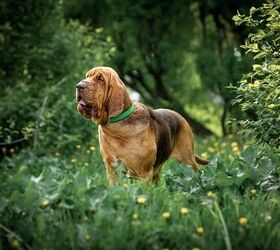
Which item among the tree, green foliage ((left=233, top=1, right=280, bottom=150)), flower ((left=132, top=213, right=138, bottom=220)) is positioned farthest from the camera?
the tree

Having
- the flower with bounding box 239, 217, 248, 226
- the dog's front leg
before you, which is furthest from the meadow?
the dog's front leg

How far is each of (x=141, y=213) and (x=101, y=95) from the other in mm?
1582

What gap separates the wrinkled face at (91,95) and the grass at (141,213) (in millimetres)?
677

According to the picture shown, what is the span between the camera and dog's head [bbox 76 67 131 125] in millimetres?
6023

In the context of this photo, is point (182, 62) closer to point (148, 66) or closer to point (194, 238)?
point (148, 66)

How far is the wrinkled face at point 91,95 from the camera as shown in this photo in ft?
19.7

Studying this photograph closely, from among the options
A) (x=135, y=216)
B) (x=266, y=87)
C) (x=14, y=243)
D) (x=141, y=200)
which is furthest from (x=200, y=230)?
(x=266, y=87)

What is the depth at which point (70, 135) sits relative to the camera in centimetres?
1019

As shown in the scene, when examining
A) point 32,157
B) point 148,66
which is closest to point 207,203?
point 32,157

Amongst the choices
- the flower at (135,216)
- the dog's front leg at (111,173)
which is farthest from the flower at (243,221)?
the dog's front leg at (111,173)

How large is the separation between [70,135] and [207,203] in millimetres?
5265

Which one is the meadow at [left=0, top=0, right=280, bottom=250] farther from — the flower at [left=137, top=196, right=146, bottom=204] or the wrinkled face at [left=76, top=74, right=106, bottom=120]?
the wrinkled face at [left=76, top=74, right=106, bottom=120]

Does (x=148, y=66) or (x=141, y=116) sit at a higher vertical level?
(x=141, y=116)

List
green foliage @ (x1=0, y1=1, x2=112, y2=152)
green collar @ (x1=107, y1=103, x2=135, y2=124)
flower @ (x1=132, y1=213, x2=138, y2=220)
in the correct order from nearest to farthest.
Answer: flower @ (x1=132, y1=213, x2=138, y2=220)
green collar @ (x1=107, y1=103, x2=135, y2=124)
green foliage @ (x1=0, y1=1, x2=112, y2=152)
